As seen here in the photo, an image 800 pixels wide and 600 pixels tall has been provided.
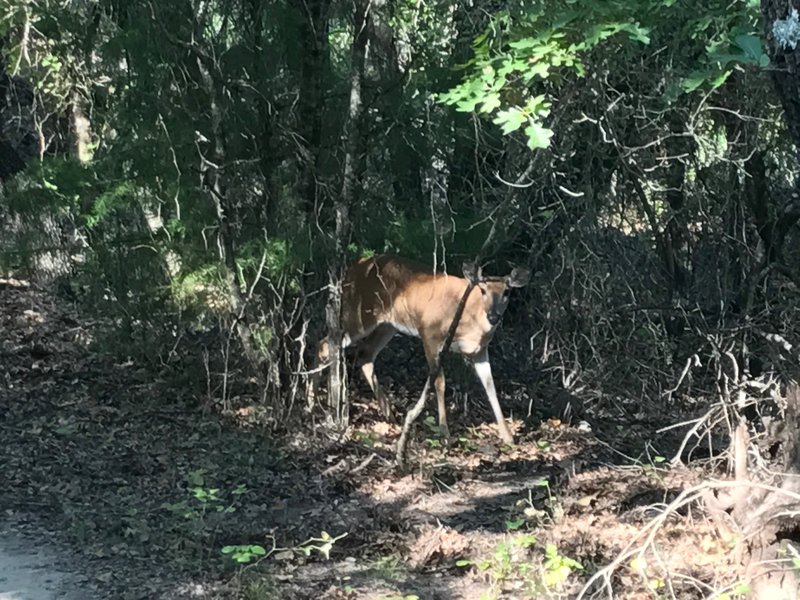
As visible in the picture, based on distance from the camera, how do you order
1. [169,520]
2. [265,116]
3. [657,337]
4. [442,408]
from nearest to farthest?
1. [169,520]
2. [265,116]
3. [442,408]
4. [657,337]

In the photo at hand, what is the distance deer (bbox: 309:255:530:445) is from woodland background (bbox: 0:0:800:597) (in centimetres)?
24

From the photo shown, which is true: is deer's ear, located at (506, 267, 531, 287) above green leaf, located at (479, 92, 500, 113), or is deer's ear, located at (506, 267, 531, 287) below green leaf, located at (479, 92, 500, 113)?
below

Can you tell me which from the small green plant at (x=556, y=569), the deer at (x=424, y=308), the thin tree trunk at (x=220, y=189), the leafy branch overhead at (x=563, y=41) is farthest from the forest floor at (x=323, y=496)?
the leafy branch overhead at (x=563, y=41)

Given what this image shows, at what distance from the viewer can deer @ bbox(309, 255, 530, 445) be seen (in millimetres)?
8578

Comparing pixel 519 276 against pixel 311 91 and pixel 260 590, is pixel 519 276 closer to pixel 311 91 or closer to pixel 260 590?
pixel 311 91

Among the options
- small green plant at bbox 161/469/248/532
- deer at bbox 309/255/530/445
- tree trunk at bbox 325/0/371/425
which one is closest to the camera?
small green plant at bbox 161/469/248/532

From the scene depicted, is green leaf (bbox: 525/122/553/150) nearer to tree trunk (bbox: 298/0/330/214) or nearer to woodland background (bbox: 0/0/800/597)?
woodland background (bbox: 0/0/800/597)

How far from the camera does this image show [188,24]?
7.49 meters

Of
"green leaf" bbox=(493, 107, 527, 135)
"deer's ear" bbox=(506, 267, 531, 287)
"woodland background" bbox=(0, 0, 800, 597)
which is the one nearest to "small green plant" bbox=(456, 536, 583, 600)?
"woodland background" bbox=(0, 0, 800, 597)

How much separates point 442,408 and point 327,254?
5.67ft

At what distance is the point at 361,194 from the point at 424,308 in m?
1.29

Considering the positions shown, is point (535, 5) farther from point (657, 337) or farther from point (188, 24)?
point (657, 337)

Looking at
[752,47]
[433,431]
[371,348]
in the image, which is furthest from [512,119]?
[371,348]

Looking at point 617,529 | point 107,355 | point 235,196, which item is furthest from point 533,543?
point 107,355
